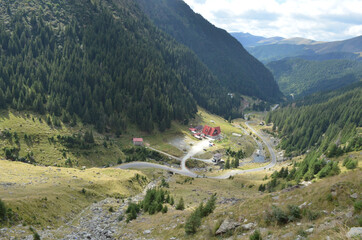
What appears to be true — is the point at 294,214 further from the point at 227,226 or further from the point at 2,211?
the point at 2,211

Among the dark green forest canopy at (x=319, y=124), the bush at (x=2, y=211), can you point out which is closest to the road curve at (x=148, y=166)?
the bush at (x=2, y=211)

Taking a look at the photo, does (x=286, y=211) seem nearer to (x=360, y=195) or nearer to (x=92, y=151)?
(x=360, y=195)

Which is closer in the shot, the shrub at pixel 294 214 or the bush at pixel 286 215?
the shrub at pixel 294 214

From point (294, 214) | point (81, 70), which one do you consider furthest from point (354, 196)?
point (81, 70)

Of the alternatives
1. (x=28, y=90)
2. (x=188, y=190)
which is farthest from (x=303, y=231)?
(x=28, y=90)

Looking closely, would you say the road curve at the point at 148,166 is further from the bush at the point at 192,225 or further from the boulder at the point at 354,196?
the boulder at the point at 354,196

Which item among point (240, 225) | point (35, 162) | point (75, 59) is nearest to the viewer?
point (240, 225)

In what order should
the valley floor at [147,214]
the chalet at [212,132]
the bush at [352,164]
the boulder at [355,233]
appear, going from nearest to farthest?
1. the boulder at [355,233]
2. the valley floor at [147,214]
3. the bush at [352,164]
4. the chalet at [212,132]

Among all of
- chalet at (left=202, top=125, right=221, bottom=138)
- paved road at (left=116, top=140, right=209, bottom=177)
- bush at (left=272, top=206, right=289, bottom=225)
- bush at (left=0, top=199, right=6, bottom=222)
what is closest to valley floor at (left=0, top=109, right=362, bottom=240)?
bush at (left=272, top=206, right=289, bottom=225)

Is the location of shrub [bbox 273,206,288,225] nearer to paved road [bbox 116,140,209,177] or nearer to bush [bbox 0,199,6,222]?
bush [bbox 0,199,6,222]
